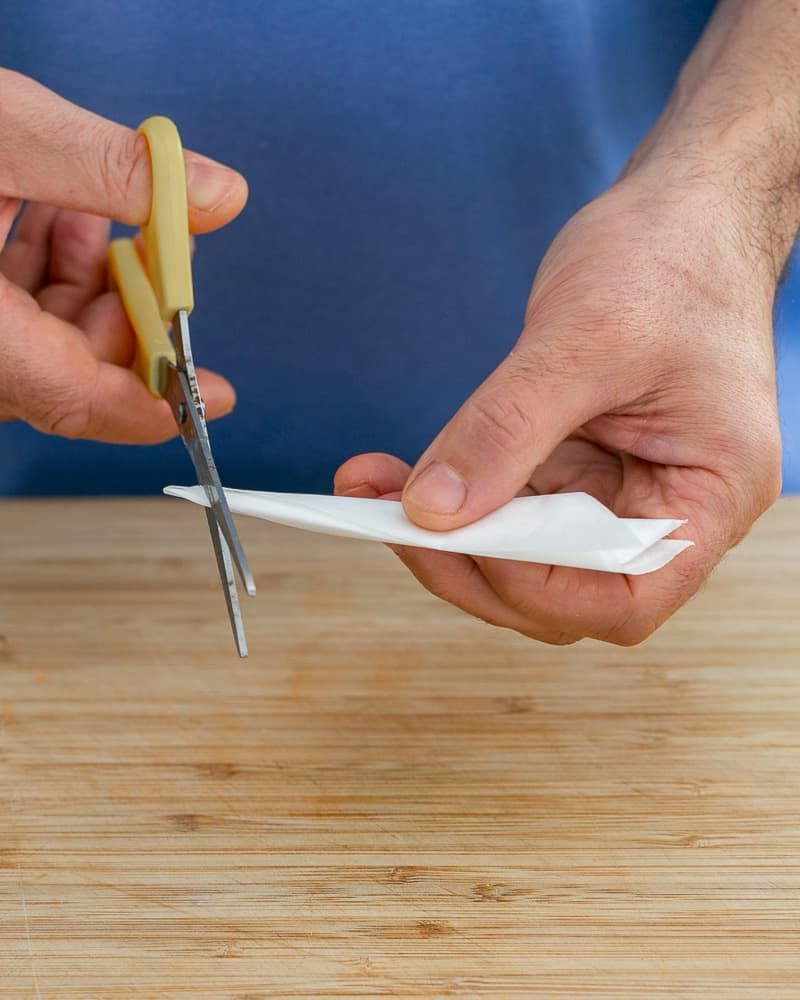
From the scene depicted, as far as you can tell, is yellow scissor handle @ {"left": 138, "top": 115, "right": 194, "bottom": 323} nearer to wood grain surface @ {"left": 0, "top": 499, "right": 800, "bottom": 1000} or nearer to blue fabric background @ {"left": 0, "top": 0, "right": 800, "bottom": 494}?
wood grain surface @ {"left": 0, "top": 499, "right": 800, "bottom": 1000}

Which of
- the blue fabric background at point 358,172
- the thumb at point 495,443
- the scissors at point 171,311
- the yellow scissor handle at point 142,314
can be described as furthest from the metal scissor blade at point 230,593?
the blue fabric background at point 358,172

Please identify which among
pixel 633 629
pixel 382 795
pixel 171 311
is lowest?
pixel 382 795

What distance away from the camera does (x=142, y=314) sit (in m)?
0.83

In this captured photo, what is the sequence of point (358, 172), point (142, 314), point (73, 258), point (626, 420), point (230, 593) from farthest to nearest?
point (358, 172) < point (73, 258) < point (142, 314) < point (626, 420) < point (230, 593)

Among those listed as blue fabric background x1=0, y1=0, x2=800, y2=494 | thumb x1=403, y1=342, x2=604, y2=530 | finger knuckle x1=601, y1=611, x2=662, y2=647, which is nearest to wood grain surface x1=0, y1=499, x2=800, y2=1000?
finger knuckle x1=601, y1=611, x2=662, y2=647

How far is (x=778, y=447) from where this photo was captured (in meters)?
0.69

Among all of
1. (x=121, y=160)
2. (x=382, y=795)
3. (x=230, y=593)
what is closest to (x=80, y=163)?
(x=121, y=160)

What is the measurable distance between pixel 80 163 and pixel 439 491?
353 mm

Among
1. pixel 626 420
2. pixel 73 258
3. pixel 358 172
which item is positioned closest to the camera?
pixel 626 420

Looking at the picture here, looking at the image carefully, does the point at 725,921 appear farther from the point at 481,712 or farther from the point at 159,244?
the point at 159,244

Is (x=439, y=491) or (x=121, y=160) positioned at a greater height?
(x=121, y=160)

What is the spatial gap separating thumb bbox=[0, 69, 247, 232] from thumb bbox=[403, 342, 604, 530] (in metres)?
0.25

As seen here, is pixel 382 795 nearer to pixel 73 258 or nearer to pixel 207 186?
pixel 207 186

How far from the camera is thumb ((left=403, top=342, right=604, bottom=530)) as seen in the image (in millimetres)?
607
